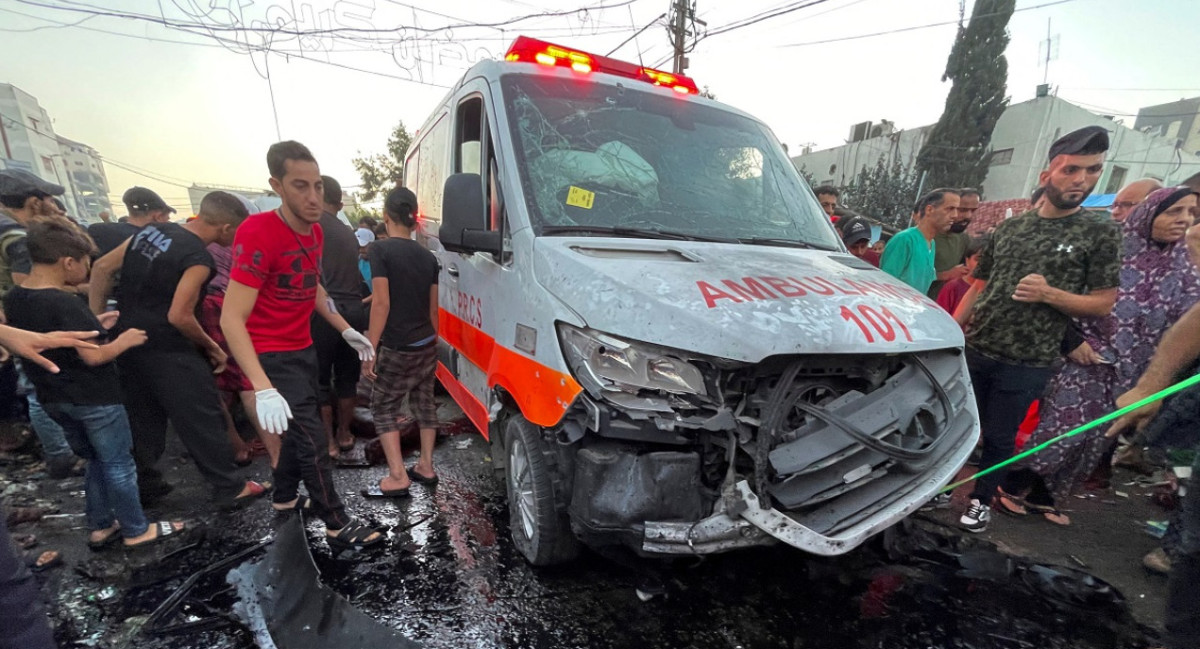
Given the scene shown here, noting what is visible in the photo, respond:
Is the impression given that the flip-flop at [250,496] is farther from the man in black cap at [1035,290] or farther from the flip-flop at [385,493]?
the man in black cap at [1035,290]

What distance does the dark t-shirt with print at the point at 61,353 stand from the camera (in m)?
2.43

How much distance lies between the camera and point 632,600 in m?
2.36

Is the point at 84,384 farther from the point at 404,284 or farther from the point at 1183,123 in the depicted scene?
the point at 1183,123

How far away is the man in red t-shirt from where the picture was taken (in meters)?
2.31

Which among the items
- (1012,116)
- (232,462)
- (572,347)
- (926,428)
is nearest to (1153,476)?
(926,428)

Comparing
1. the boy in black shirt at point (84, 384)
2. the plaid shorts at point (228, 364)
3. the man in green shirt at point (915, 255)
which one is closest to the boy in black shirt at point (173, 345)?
the boy in black shirt at point (84, 384)

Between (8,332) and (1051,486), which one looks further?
(1051,486)

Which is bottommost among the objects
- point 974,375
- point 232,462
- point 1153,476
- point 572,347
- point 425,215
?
point 1153,476

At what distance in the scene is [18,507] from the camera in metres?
3.20

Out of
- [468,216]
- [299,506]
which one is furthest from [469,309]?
[299,506]

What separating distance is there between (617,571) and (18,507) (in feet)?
12.8

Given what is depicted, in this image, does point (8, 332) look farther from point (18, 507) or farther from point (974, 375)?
point (974, 375)

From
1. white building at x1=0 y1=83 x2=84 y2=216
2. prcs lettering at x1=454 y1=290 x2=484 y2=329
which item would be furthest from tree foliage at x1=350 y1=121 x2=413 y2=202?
prcs lettering at x1=454 y1=290 x2=484 y2=329

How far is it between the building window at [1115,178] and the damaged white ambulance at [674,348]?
29.4m
